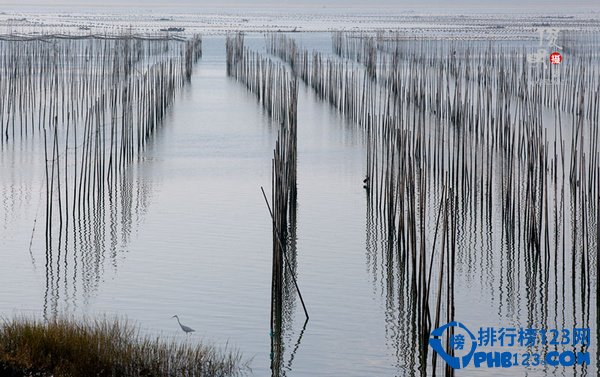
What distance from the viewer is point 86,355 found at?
5227 millimetres

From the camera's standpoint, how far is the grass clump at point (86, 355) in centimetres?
511

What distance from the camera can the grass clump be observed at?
5.11 metres

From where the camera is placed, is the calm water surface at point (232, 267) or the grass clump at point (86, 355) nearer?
the grass clump at point (86, 355)

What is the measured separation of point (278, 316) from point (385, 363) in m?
0.93

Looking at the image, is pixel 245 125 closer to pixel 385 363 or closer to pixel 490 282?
pixel 490 282

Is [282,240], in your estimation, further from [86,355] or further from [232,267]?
[86,355]

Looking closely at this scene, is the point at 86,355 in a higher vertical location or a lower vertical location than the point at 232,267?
higher

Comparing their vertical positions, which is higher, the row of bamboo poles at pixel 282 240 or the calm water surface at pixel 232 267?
the row of bamboo poles at pixel 282 240

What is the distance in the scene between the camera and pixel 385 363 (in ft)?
20.2
